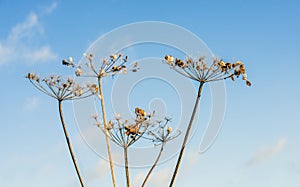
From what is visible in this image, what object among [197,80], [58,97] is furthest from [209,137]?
[58,97]

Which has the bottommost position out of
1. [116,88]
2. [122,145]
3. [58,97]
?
[122,145]

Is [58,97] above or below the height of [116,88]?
below

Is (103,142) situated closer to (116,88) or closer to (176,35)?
(116,88)

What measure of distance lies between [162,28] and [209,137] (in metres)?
2.75

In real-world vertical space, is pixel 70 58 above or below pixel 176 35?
below

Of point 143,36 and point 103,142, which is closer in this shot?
point 103,142

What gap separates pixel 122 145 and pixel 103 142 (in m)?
0.50

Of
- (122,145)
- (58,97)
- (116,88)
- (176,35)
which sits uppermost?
(176,35)

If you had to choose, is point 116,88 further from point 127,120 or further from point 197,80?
point 197,80

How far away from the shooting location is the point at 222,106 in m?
9.48

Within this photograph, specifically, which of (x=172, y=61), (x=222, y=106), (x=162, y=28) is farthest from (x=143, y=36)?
(x=222, y=106)

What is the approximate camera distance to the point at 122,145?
8945 millimetres

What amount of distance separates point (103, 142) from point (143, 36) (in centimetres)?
261

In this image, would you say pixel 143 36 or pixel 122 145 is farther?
pixel 143 36
